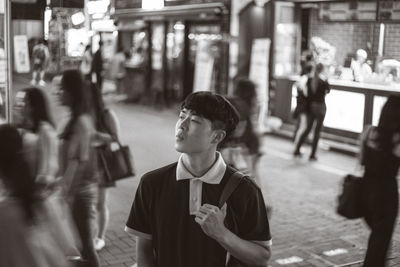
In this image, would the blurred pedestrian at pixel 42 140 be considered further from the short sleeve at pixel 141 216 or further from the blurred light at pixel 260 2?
the blurred light at pixel 260 2

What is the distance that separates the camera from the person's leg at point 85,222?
4672 millimetres

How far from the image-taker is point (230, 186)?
2684mm

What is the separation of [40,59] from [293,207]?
155 inches

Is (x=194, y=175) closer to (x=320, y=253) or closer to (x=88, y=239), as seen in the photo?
(x=88, y=239)

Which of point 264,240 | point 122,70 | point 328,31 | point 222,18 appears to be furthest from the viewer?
point 122,70

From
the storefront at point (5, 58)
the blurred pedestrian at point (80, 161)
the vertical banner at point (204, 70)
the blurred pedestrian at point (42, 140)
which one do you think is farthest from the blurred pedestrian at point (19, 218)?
the vertical banner at point (204, 70)

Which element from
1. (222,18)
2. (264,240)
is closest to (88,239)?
(264,240)

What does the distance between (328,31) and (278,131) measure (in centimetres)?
266

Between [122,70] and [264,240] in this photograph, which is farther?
[122,70]

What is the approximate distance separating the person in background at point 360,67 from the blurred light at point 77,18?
7.16 m

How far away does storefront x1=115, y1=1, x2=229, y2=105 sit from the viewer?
15352 millimetres

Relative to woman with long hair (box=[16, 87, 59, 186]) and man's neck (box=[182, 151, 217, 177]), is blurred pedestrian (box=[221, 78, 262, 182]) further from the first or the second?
man's neck (box=[182, 151, 217, 177])

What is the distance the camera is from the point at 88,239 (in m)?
4.68

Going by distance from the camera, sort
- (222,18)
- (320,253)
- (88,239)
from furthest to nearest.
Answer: (222,18) < (320,253) < (88,239)
